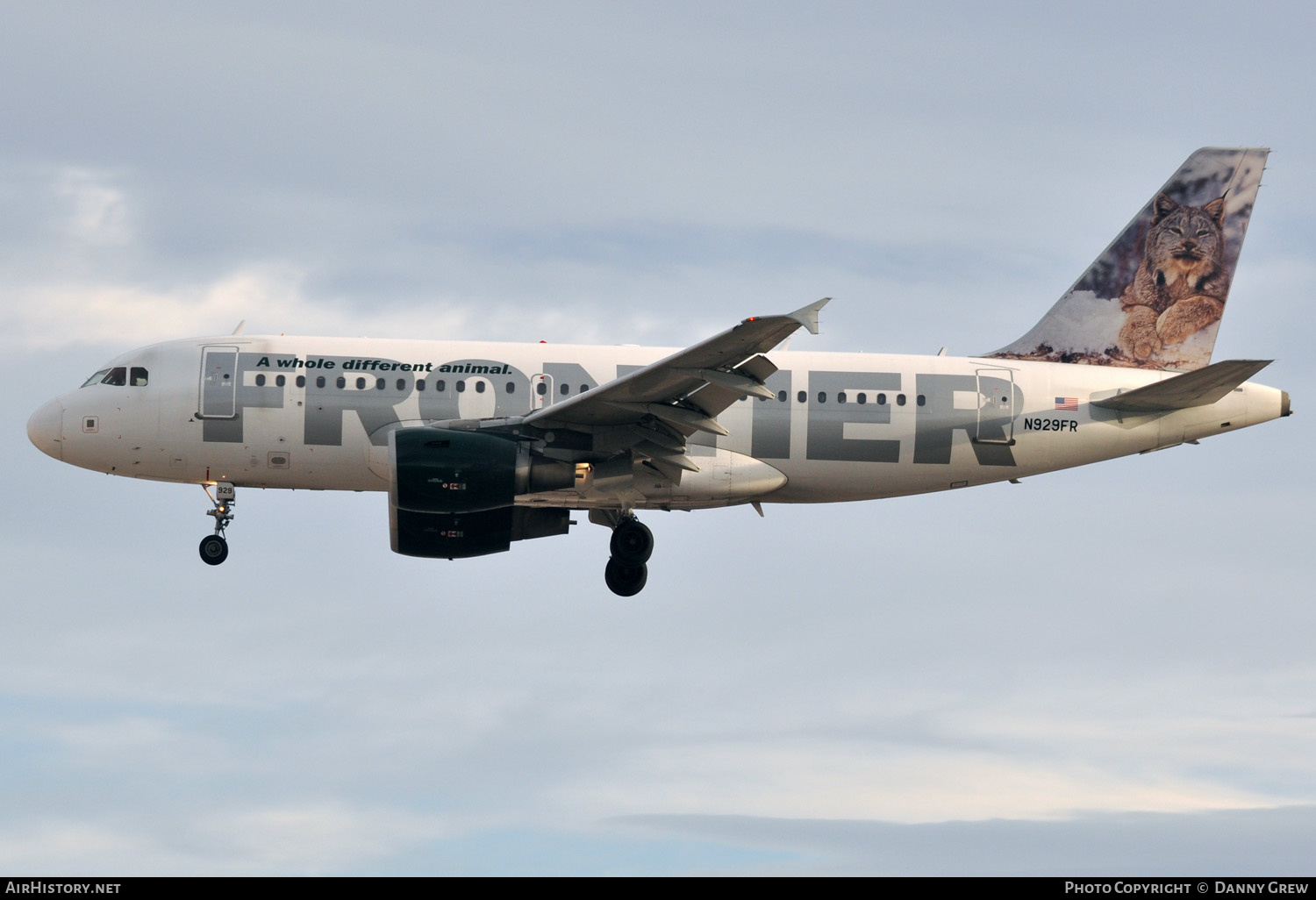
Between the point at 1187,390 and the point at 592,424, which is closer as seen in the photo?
the point at 592,424

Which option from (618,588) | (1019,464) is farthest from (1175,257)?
(618,588)

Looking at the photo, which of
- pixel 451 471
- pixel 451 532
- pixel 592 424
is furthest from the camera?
pixel 451 532

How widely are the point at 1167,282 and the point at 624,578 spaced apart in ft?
44.4

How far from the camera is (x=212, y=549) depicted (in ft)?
97.7

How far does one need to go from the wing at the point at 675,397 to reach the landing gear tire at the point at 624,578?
112 inches

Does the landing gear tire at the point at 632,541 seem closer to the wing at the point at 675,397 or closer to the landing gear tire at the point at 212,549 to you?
the wing at the point at 675,397

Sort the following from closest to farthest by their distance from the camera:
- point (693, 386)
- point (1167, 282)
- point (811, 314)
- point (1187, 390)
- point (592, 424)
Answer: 1. point (811, 314)
2. point (693, 386)
3. point (592, 424)
4. point (1187, 390)
5. point (1167, 282)

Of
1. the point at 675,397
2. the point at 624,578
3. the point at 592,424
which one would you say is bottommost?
the point at 624,578

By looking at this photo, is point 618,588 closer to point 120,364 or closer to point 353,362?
point 353,362

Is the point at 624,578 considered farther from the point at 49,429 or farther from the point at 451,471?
the point at 49,429

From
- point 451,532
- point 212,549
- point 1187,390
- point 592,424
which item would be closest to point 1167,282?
point 1187,390

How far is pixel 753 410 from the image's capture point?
2897 cm

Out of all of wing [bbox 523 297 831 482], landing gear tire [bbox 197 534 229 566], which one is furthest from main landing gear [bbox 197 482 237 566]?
wing [bbox 523 297 831 482]

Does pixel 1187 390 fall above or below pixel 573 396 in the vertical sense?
above
